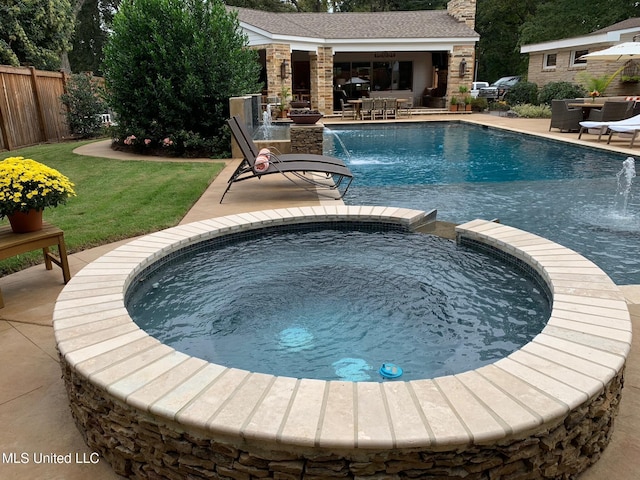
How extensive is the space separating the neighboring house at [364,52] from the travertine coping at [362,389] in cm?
1841

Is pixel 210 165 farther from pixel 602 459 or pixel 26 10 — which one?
pixel 26 10

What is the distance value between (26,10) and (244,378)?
19866 millimetres

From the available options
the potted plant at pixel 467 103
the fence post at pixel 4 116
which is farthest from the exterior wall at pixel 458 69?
the fence post at pixel 4 116

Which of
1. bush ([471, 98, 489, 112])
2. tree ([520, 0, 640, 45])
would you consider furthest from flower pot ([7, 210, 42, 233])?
tree ([520, 0, 640, 45])

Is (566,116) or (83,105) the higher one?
(83,105)

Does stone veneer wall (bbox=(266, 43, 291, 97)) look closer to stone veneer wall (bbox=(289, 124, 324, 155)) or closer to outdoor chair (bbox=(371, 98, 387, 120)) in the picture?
outdoor chair (bbox=(371, 98, 387, 120))

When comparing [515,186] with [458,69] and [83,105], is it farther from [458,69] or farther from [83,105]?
[458,69]

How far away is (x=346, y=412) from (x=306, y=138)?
8.23m

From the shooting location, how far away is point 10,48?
16.5 metres

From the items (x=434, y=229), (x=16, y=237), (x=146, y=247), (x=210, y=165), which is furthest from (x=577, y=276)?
(x=210, y=165)

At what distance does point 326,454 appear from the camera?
171cm

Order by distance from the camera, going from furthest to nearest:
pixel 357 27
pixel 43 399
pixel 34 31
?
pixel 357 27
pixel 34 31
pixel 43 399

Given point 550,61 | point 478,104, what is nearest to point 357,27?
point 478,104

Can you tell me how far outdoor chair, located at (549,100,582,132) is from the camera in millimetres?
14242
